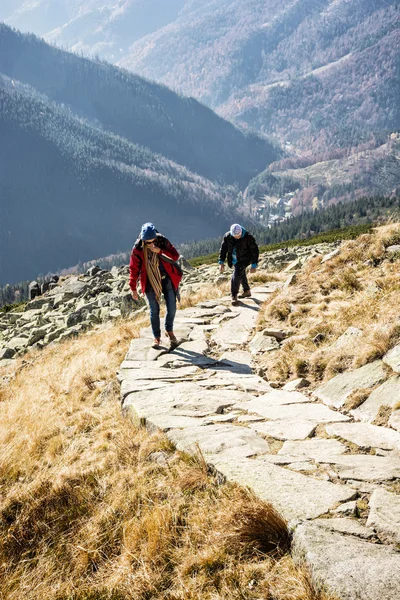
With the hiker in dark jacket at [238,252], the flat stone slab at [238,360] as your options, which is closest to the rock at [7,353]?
the hiker in dark jacket at [238,252]

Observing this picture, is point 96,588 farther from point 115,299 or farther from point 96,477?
point 115,299

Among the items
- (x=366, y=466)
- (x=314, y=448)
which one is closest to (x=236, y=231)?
(x=314, y=448)

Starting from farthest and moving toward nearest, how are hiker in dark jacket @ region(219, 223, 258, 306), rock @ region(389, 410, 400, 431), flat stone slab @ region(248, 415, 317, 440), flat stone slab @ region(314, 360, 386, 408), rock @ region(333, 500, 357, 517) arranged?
hiker in dark jacket @ region(219, 223, 258, 306)
flat stone slab @ region(314, 360, 386, 408)
flat stone slab @ region(248, 415, 317, 440)
rock @ region(389, 410, 400, 431)
rock @ region(333, 500, 357, 517)

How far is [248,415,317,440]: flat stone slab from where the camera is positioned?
440 cm

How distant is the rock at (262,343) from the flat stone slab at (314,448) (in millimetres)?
3777

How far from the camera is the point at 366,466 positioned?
352 cm

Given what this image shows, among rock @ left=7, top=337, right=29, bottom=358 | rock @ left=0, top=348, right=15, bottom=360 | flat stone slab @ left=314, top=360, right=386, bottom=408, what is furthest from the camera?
rock @ left=7, top=337, right=29, bottom=358

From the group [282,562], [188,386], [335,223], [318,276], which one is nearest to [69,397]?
[188,386]

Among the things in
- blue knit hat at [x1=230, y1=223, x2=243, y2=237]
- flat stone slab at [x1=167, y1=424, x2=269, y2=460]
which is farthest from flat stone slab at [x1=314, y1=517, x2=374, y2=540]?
blue knit hat at [x1=230, y1=223, x2=243, y2=237]

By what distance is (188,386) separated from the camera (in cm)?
654

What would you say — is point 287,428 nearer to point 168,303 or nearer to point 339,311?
point 339,311

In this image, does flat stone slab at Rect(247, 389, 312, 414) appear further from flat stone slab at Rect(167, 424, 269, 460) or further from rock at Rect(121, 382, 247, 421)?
flat stone slab at Rect(167, 424, 269, 460)

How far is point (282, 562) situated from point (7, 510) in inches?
99.3

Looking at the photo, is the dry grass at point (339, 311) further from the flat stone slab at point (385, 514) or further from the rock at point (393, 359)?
the flat stone slab at point (385, 514)
